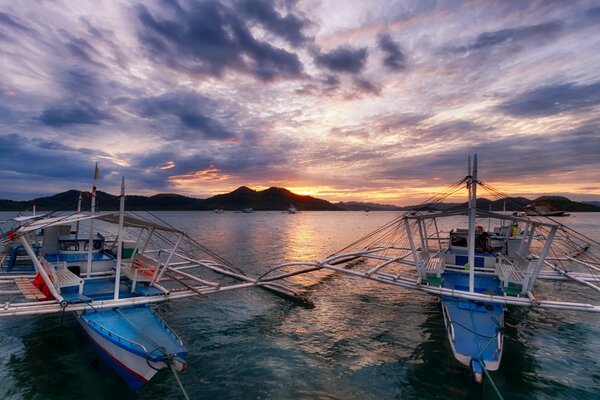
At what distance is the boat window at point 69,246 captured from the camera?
68.5 feet

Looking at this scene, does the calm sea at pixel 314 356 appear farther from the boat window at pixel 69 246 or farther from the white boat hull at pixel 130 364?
the boat window at pixel 69 246

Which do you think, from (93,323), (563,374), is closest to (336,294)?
(563,374)

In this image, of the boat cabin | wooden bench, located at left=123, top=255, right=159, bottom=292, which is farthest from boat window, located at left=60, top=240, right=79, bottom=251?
the boat cabin

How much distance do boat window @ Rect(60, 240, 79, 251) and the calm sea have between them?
418cm

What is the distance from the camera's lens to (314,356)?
1633 cm

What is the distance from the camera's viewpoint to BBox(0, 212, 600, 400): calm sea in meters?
13.3

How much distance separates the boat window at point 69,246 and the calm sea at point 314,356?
418 cm

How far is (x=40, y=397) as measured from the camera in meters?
12.6

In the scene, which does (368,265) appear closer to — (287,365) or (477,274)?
(477,274)

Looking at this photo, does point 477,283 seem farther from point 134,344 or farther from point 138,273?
point 138,273

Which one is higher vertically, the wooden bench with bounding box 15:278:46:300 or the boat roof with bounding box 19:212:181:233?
the boat roof with bounding box 19:212:181:233

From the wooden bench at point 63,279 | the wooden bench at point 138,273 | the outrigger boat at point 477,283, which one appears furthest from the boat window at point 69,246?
the outrigger boat at point 477,283

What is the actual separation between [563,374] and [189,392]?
1612cm

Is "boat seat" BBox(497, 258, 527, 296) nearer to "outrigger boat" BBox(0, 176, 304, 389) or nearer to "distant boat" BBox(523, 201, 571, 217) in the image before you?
"distant boat" BBox(523, 201, 571, 217)
